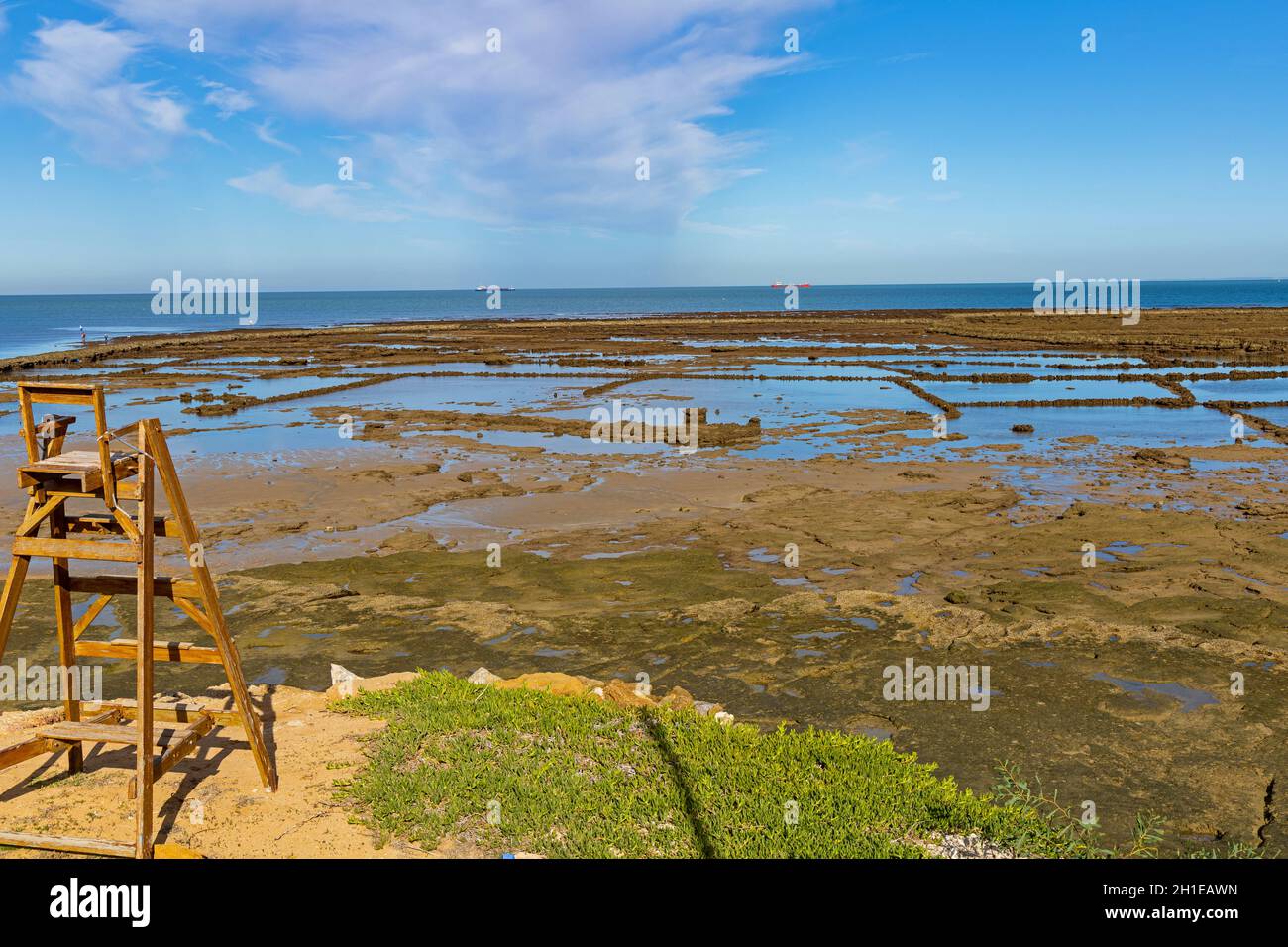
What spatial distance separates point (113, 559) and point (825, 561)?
33.0 ft

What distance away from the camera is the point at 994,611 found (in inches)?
418

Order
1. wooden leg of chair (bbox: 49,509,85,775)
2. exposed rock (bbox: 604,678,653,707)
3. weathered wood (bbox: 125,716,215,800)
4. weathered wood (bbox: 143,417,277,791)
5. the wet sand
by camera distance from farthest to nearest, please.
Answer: the wet sand < exposed rock (bbox: 604,678,653,707) < wooden leg of chair (bbox: 49,509,85,775) < weathered wood (bbox: 125,716,215,800) < weathered wood (bbox: 143,417,277,791)


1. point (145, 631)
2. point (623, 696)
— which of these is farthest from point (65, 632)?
point (623, 696)

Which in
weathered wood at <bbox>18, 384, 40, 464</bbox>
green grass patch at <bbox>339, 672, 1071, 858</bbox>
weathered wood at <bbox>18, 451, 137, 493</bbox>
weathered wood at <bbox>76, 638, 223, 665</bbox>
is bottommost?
green grass patch at <bbox>339, 672, 1071, 858</bbox>

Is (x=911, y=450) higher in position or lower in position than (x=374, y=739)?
higher

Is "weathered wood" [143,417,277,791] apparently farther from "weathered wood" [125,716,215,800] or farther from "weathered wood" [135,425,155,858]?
"weathered wood" [125,716,215,800]

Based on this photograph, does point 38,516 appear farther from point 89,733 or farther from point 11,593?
point 89,733

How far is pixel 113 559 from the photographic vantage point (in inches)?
198

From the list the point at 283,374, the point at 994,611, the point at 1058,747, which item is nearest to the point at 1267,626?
the point at 994,611

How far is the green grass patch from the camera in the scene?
18.0 feet

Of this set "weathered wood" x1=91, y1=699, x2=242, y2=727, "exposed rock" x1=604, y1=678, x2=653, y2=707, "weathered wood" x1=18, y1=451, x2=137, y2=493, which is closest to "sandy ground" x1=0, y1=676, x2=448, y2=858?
"weathered wood" x1=91, y1=699, x2=242, y2=727

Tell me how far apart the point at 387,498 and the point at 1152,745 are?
14.2 m

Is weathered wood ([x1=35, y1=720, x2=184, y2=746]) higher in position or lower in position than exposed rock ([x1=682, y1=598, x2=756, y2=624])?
higher
